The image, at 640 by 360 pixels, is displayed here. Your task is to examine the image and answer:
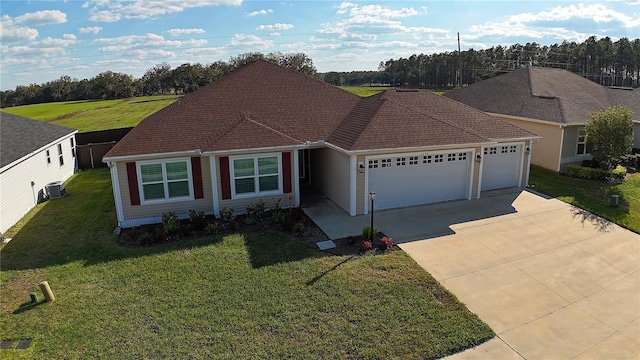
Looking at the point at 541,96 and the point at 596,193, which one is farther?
the point at 541,96

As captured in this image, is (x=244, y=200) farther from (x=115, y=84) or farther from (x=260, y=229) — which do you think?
(x=115, y=84)

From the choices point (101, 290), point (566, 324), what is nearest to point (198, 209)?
point (101, 290)

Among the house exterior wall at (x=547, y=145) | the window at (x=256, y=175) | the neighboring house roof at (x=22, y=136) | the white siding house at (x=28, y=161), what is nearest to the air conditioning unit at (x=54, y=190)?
the white siding house at (x=28, y=161)

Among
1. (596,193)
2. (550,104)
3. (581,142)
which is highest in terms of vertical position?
(550,104)

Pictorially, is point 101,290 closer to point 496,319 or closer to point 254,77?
point 496,319

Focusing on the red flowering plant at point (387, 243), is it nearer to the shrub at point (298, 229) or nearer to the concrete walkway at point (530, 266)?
the concrete walkway at point (530, 266)

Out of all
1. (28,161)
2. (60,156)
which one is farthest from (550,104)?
(60,156)
